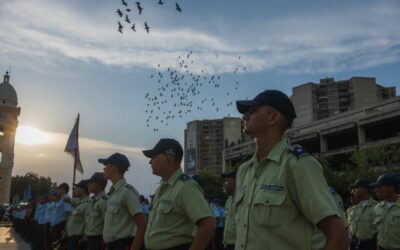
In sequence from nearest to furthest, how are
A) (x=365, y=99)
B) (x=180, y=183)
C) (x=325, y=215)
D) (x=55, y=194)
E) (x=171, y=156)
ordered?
1. (x=325, y=215)
2. (x=180, y=183)
3. (x=171, y=156)
4. (x=55, y=194)
5. (x=365, y=99)

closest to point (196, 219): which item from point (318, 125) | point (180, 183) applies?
point (180, 183)

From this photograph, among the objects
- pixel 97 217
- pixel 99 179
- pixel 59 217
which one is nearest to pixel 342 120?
pixel 59 217

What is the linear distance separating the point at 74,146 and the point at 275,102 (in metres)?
11.8

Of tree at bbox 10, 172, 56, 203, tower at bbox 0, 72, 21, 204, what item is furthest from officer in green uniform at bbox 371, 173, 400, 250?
tree at bbox 10, 172, 56, 203

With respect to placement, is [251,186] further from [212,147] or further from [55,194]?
[212,147]

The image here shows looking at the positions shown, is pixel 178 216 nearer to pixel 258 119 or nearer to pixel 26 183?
pixel 258 119

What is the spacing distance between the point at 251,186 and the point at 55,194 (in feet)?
31.7

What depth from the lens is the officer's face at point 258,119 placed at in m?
2.68

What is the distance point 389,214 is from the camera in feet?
21.3

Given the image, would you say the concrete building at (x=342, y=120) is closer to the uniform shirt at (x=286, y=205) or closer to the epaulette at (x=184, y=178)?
the epaulette at (x=184, y=178)

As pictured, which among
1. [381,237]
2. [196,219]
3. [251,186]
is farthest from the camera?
[381,237]

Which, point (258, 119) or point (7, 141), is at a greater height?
point (7, 141)

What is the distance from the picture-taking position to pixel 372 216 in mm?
7871

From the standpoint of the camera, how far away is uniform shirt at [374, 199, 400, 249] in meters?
6.28
